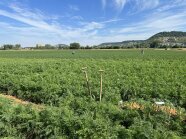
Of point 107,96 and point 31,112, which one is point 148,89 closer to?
point 107,96

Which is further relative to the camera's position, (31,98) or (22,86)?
(22,86)

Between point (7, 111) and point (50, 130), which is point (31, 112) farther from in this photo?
point (50, 130)

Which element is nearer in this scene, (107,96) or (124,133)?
(124,133)

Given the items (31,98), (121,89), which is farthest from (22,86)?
(121,89)

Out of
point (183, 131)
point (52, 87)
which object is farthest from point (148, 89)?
point (183, 131)

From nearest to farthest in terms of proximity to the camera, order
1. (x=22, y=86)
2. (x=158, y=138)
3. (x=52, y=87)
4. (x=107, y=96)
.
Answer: (x=158, y=138) < (x=107, y=96) < (x=52, y=87) < (x=22, y=86)

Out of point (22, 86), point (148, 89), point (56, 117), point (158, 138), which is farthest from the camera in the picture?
point (22, 86)

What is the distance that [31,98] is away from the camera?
13766 mm

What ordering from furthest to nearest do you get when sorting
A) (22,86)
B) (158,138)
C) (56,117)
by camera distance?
(22,86)
(56,117)
(158,138)

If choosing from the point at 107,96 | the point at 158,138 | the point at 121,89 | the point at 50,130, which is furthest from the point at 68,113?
the point at 121,89

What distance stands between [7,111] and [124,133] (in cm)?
381

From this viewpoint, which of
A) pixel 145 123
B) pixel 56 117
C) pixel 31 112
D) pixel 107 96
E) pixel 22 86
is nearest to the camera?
pixel 145 123

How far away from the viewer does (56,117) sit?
301 inches

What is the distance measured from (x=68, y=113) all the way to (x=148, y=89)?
5563 millimetres
